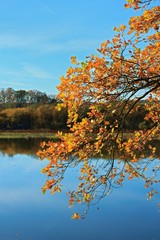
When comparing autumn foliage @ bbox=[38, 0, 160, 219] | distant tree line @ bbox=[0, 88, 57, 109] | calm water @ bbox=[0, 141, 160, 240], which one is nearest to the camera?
autumn foliage @ bbox=[38, 0, 160, 219]

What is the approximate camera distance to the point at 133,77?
15.0 feet

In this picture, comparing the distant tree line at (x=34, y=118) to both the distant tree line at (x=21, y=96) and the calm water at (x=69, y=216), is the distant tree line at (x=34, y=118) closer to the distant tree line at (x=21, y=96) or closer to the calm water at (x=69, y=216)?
the distant tree line at (x=21, y=96)

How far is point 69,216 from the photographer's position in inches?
480

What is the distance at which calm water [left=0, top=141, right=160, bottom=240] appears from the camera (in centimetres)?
1048

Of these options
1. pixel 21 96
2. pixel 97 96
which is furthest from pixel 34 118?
pixel 97 96

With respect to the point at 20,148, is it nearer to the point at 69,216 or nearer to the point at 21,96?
the point at 69,216


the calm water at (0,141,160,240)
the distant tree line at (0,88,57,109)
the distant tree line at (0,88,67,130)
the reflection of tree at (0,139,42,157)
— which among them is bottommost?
the calm water at (0,141,160,240)

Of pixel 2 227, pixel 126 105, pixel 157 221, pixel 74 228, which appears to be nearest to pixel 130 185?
pixel 157 221

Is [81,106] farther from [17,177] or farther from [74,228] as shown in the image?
[17,177]

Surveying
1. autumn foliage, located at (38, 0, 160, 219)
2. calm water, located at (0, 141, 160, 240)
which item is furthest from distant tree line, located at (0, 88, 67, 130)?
autumn foliage, located at (38, 0, 160, 219)

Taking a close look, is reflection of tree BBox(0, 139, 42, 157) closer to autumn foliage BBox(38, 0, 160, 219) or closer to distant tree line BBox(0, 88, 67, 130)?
distant tree line BBox(0, 88, 67, 130)

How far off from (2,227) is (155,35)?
8.47 meters

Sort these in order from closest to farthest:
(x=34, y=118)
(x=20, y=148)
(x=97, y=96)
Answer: (x=97, y=96) → (x=20, y=148) → (x=34, y=118)

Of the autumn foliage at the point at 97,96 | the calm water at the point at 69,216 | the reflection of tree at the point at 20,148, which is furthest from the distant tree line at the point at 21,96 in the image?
the autumn foliage at the point at 97,96
